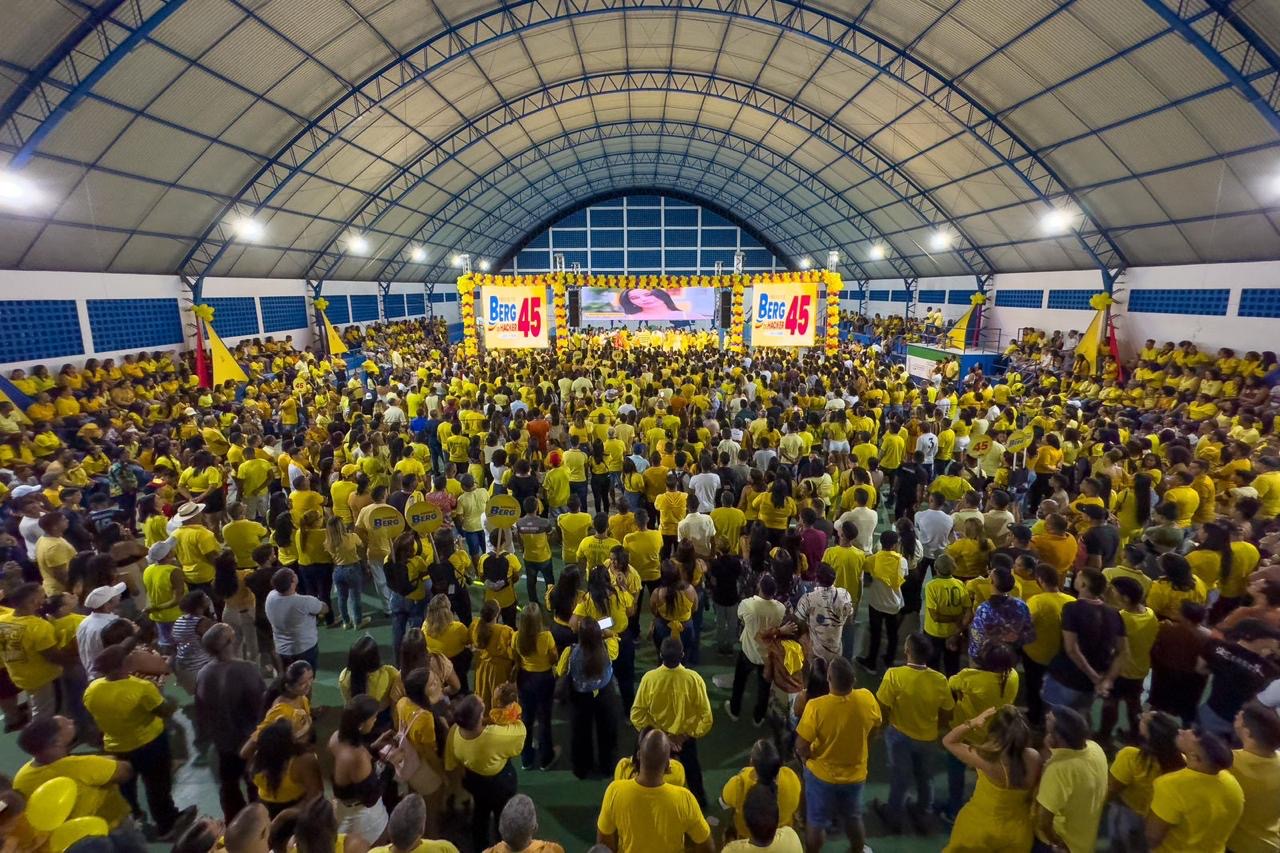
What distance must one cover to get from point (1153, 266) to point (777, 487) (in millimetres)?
17663

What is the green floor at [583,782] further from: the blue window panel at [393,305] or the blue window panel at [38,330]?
the blue window panel at [393,305]

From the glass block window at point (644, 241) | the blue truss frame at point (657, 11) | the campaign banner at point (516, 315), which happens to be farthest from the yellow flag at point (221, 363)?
the glass block window at point (644, 241)

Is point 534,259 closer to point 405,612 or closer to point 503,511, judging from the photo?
point 503,511

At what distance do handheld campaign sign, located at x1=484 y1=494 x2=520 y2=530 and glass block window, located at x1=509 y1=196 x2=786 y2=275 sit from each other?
3311 centimetres

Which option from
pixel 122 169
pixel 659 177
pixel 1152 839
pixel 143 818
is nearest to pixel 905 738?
pixel 1152 839

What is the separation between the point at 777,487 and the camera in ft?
20.4

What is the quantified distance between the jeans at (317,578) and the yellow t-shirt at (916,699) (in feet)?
17.1

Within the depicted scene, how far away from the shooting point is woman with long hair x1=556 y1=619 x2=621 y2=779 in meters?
3.95

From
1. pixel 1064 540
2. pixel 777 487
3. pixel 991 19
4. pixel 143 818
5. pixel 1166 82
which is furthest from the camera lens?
pixel 991 19

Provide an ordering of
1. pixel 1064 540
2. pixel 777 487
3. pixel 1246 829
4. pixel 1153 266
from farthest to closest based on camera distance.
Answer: pixel 1153 266
pixel 777 487
pixel 1064 540
pixel 1246 829

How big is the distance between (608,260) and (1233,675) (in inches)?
1476

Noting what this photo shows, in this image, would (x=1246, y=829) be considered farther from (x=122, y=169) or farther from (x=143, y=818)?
(x=122, y=169)

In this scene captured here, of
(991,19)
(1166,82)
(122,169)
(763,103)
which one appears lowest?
(122,169)

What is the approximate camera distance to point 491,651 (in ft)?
13.5
